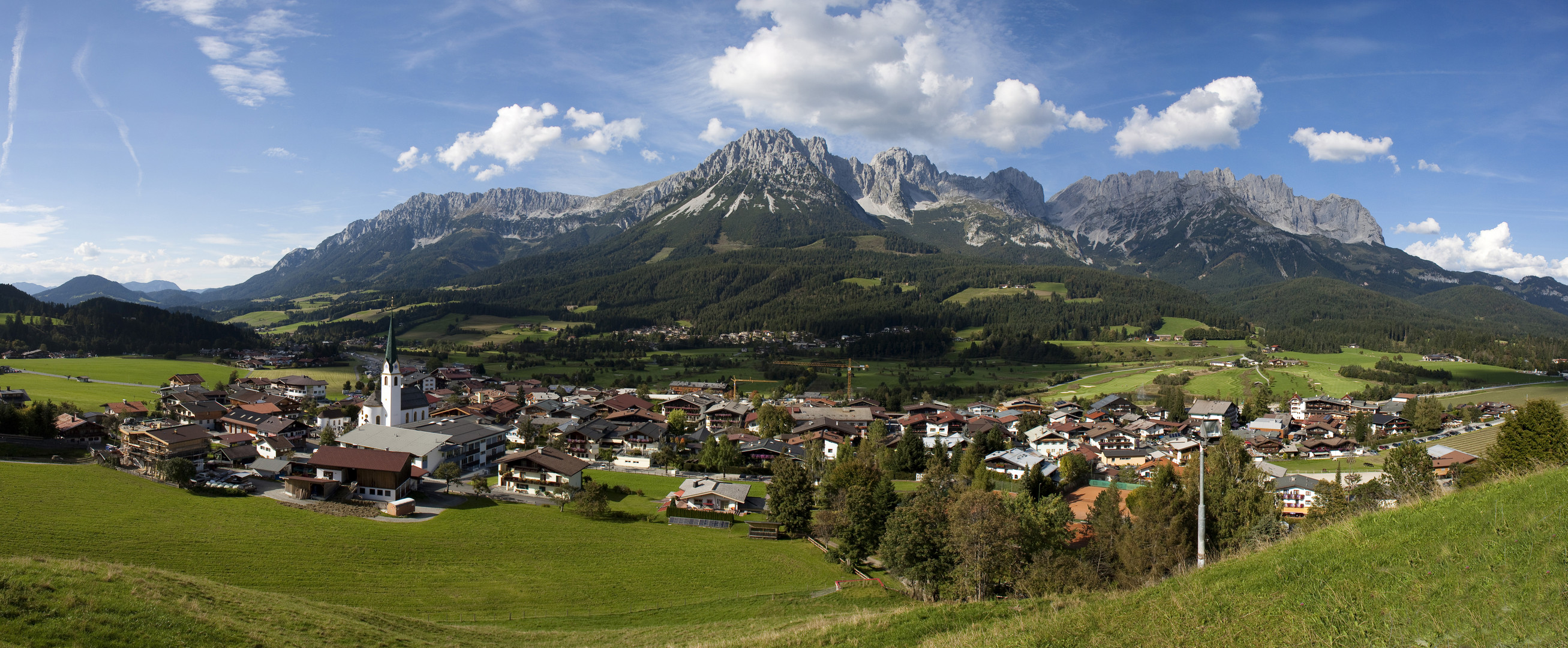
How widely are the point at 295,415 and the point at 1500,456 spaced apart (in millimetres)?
74014

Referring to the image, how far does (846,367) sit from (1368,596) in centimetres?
9412

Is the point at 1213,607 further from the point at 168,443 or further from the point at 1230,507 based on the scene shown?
the point at 168,443

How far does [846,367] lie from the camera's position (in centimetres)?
10206

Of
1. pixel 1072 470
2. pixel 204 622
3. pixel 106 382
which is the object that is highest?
pixel 106 382

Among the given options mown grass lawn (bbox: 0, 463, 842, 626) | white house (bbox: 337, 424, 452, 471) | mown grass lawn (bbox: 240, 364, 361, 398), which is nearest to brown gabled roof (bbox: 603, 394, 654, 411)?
white house (bbox: 337, 424, 452, 471)

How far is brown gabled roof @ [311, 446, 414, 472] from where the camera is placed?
33.4 metres

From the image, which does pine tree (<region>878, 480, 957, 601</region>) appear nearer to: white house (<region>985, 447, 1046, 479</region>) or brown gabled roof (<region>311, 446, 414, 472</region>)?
white house (<region>985, 447, 1046, 479</region>)

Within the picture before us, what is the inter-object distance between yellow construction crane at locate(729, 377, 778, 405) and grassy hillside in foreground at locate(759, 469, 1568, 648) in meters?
63.9

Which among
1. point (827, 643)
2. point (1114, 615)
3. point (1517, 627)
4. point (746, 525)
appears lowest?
point (746, 525)

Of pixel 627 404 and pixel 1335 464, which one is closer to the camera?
pixel 1335 464

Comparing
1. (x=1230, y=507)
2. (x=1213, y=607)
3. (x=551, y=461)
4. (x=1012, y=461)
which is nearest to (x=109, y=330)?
→ (x=551, y=461)

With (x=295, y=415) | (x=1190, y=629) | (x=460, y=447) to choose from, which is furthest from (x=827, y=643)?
(x=295, y=415)

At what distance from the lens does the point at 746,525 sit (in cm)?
3400

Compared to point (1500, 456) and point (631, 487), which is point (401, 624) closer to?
point (631, 487)
